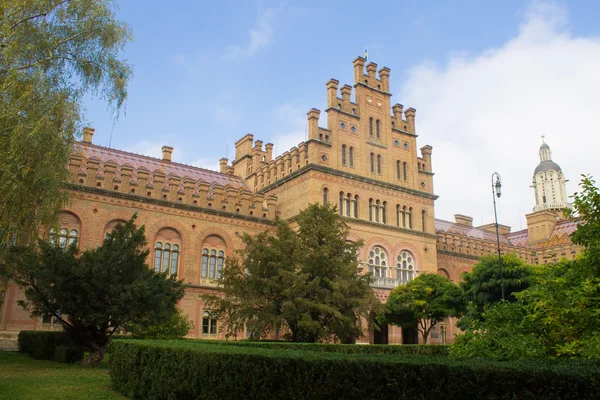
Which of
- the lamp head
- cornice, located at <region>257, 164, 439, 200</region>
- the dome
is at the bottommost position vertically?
the lamp head

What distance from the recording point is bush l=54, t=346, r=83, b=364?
19703 millimetres

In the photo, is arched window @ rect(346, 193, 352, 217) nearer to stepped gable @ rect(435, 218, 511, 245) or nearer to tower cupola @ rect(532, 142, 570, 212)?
stepped gable @ rect(435, 218, 511, 245)

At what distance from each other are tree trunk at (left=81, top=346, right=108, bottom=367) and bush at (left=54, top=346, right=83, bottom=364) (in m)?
0.49

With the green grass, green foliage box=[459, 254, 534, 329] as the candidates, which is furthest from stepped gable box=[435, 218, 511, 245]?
the green grass

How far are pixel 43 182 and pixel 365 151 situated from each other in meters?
26.9

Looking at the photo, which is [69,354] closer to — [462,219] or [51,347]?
[51,347]

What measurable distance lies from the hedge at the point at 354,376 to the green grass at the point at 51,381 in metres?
2.29

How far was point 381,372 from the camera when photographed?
8.13 metres

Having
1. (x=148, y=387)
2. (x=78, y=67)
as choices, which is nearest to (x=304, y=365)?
(x=148, y=387)

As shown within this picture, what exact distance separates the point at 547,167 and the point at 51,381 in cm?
8094

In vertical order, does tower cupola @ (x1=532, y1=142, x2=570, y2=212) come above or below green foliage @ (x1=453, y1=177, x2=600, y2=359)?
above

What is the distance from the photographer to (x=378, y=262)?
37.8 meters

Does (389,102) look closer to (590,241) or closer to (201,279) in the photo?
(201,279)

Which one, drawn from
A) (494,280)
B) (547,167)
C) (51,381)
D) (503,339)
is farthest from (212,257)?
(547,167)
